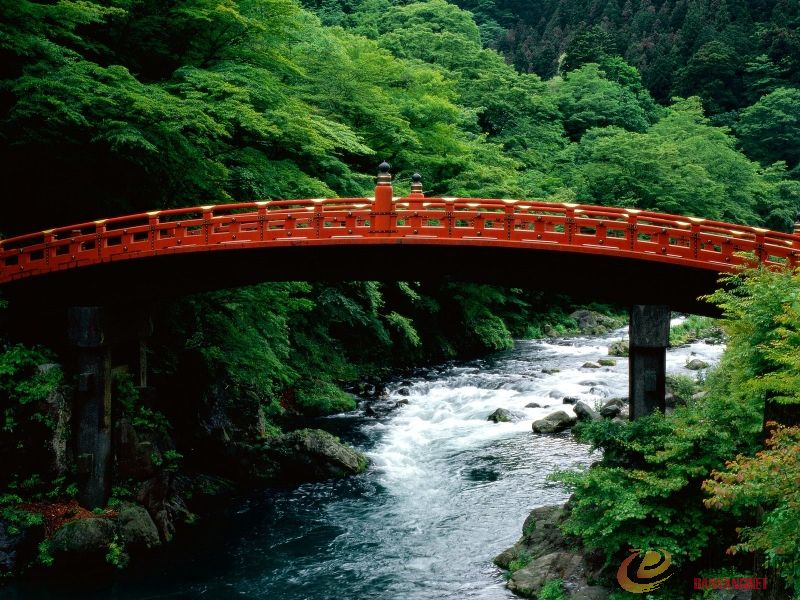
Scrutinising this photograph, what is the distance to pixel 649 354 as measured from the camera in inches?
681

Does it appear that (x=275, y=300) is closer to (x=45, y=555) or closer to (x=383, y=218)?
(x=383, y=218)

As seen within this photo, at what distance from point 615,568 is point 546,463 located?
9242 millimetres

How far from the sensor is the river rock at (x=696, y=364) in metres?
33.0

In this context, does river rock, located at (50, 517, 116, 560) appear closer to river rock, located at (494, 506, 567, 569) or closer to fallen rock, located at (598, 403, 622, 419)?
river rock, located at (494, 506, 567, 569)

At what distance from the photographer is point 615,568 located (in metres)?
13.8

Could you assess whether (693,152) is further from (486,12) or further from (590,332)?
(486,12)

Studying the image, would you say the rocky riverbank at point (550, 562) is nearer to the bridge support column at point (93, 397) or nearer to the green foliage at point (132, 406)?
the bridge support column at point (93, 397)

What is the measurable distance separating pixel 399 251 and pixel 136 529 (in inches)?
363

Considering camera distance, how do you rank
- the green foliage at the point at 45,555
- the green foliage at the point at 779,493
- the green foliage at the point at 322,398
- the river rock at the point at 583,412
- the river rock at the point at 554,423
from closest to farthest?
the green foliage at the point at 779,493 → the green foliage at the point at 45,555 → the river rock at the point at 554,423 → the river rock at the point at 583,412 → the green foliage at the point at 322,398

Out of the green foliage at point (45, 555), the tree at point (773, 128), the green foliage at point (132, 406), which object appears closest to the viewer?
the green foliage at point (45, 555)

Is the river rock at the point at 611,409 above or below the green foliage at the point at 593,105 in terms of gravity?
below

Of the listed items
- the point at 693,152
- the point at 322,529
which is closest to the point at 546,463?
the point at 322,529

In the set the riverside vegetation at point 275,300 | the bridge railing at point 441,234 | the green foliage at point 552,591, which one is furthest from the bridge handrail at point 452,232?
the green foliage at point 552,591

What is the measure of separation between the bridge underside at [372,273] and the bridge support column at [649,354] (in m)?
0.34
